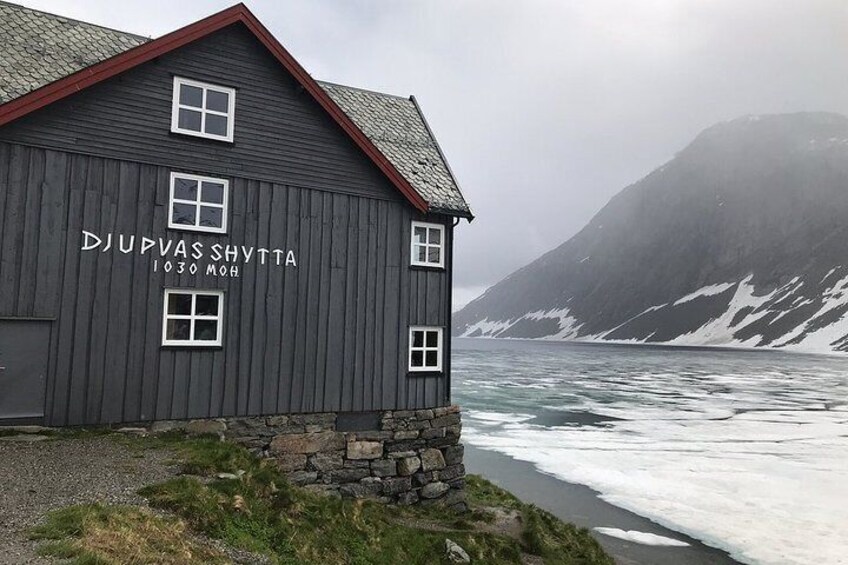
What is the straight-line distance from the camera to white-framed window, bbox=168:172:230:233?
53.3 feet

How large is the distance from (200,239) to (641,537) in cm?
1628

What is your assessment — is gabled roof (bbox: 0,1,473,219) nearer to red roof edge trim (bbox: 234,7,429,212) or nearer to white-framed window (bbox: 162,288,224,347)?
red roof edge trim (bbox: 234,7,429,212)

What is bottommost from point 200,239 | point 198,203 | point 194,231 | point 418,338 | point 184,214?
point 418,338

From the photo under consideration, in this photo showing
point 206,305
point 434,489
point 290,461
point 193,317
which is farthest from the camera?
point 434,489

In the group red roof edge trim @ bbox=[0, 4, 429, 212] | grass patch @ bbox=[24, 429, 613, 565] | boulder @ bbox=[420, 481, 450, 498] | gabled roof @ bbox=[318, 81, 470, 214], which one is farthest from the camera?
gabled roof @ bbox=[318, 81, 470, 214]

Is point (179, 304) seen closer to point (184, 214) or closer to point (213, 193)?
point (184, 214)

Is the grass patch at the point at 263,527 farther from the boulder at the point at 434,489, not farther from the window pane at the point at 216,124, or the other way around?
the window pane at the point at 216,124

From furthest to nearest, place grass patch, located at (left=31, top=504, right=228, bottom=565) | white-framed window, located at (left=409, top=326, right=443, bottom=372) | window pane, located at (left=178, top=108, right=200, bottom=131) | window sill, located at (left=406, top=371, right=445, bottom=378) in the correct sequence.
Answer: white-framed window, located at (left=409, top=326, right=443, bottom=372) < window sill, located at (left=406, top=371, right=445, bottom=378) < window pane, located at (left=178, top=108, right=200, bottom=131) < grass patch, located at (left=31, top=504, right=228, bottom=565)

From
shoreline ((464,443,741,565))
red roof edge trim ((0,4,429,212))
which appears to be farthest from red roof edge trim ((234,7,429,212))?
shoreline ((464,443,741,565))

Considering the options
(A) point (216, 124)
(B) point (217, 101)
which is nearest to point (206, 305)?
(A) point (216, 124)

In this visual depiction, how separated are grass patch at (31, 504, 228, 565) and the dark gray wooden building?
707 cm

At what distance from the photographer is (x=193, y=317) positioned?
16.3 meters

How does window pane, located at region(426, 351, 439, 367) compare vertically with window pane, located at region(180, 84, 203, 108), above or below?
below

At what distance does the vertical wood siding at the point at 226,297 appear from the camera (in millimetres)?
14641
